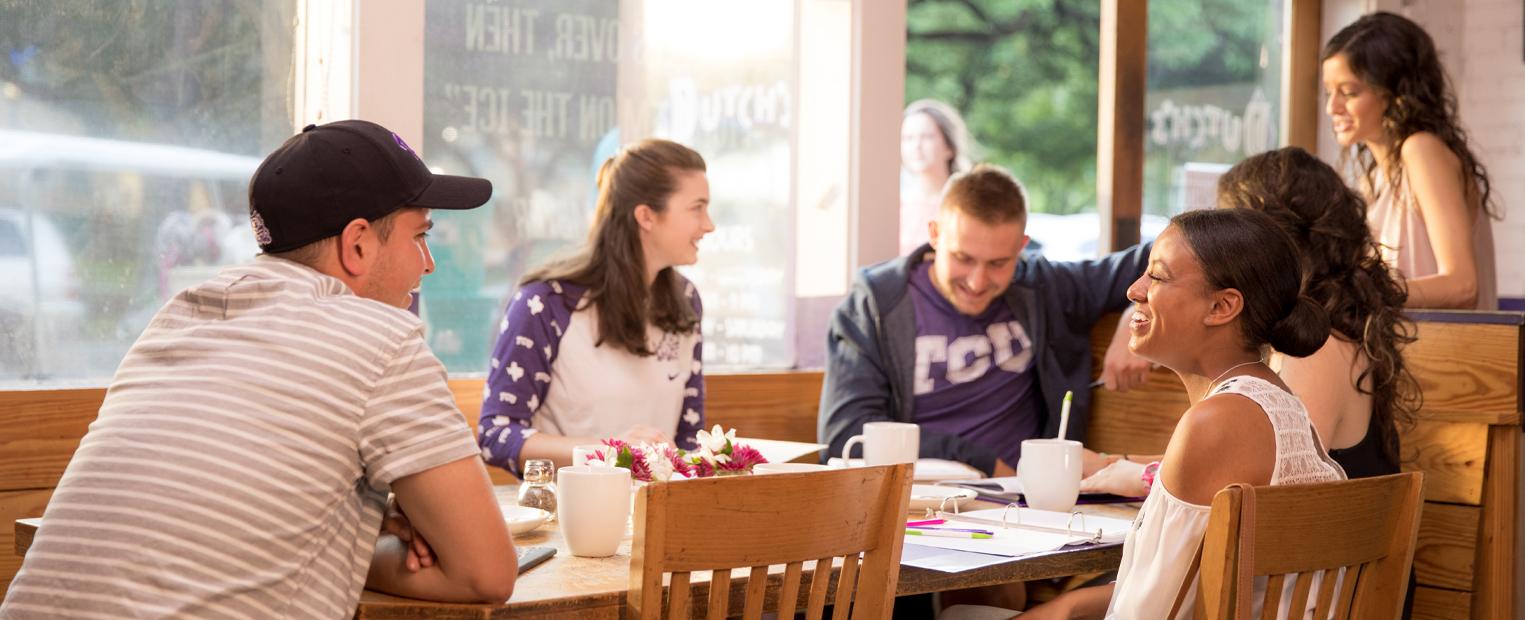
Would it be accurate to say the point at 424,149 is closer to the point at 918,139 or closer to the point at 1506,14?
the point at 918,139

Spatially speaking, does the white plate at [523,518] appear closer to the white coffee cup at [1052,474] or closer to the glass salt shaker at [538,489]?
the glass salt shaker at [538,489]

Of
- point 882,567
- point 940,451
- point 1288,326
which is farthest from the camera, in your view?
point 940,451

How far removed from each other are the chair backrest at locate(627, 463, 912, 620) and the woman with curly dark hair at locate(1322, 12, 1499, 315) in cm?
188

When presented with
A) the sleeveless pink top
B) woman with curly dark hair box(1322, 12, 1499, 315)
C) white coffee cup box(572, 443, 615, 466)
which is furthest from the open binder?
the sleeveless pink top

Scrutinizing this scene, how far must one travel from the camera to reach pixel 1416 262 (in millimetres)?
3160

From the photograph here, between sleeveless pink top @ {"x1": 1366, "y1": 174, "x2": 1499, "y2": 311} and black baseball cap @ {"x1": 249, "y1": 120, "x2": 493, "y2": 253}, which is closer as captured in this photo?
black baseball cap @ {"x1": 249, "y1": 120, "x2": 493, "y2": 253}

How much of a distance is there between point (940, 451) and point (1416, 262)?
1.14 metres

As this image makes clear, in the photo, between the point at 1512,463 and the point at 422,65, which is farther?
the point at 422,65

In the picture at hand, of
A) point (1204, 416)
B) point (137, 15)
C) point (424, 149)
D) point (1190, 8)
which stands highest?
point (1190, 8)

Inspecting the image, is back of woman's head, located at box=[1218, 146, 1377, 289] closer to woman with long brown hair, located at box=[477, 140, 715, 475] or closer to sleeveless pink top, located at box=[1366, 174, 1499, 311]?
sleeveless pink top, located at box=[1366, 174, 1499, 311]

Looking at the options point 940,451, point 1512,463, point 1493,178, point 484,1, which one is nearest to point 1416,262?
point 1512,463

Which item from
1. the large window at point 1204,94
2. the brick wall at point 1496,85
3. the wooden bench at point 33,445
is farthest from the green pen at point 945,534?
the brick wall at point 1496,85

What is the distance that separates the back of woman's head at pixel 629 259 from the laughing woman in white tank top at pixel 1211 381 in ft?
3.80

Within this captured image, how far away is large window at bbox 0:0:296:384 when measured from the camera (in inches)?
97.8
